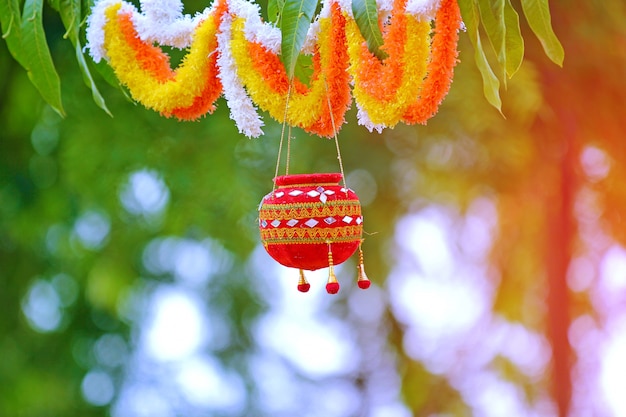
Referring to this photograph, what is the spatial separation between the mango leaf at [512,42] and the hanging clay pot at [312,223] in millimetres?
218

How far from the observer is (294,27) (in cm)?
85

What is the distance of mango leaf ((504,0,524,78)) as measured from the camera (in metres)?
0.87

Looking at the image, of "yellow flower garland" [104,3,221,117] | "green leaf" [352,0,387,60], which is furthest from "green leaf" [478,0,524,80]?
"yellow flower garland" [104,3,221,117]

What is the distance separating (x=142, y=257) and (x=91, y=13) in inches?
39.3

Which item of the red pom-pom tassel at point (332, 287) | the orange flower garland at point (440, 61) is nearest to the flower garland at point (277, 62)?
the orange flower garland at point (440, 61)

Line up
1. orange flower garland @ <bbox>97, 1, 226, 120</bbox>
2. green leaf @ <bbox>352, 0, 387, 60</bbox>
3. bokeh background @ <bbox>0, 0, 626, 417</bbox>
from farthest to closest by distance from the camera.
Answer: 1. bokeh background @ <bbox>0, 0, 626, 417</bbox>
2. orange flower garland @ <bbox>97, 1, 226, 120</bbox>
3. green leaf @ <bbox>352, 0, 387, 60</bbox>

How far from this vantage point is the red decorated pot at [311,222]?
86 centimetres

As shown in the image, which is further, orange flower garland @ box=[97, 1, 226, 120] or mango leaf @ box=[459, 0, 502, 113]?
orange flower garland @ box=[97, 1, 226, 120]

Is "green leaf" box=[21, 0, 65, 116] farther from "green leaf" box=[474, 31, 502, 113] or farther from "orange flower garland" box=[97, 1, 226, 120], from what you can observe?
"green leaf" box=[474, 31, 502, 113]

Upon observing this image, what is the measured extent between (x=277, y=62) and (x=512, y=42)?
26 centimetres

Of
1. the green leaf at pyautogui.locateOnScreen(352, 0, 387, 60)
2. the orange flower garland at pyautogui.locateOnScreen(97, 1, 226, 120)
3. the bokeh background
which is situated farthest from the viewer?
the bokeh background

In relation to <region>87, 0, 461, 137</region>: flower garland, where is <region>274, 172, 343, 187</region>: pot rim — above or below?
below

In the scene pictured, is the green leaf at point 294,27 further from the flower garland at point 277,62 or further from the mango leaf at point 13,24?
the mango leaf at point 13,24

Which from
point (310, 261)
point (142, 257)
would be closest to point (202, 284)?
point (142, 257)
